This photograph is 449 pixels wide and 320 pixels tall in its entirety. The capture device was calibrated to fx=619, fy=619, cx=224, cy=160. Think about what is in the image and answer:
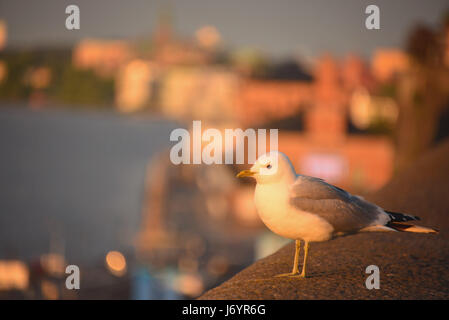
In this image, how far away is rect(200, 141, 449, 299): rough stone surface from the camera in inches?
162

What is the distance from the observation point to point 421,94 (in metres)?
13.6

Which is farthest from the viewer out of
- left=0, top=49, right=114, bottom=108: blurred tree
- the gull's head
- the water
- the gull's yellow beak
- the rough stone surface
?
left=0, top=49, right=114, bottom=108: blurred tree

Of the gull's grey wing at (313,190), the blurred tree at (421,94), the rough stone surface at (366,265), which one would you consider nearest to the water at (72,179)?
the blurred tree at (421,94)

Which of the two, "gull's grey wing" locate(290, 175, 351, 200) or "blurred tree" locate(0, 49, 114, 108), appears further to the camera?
"blurred tree" locate(0, 49, 114, 108)

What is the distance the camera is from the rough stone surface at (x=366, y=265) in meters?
4.12

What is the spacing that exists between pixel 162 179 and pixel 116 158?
4895cm

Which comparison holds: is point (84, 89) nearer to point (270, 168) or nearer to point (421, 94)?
point (421, 94)

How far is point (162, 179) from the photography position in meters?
64.6

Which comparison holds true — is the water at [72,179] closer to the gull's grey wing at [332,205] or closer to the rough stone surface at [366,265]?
the rough stone surface at [366,265]

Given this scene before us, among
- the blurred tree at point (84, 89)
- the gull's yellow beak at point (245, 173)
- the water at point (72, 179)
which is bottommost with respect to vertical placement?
the water at point (72, 179)

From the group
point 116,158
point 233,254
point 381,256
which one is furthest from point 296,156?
point 116,158

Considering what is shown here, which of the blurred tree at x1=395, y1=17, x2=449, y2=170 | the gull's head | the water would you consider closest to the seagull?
the gull's head

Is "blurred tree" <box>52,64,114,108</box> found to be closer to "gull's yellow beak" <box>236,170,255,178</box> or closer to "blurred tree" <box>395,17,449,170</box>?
"blurred tree" <box>395,17,449,170</box>

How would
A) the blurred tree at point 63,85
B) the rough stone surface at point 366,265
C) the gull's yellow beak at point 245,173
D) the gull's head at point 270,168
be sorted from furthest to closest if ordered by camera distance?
the blurred tree at point 63,85 < the rough stone surface at point 366,265 < the gull's head at point 270,168 < the gull's yellow beak at point 245,173
